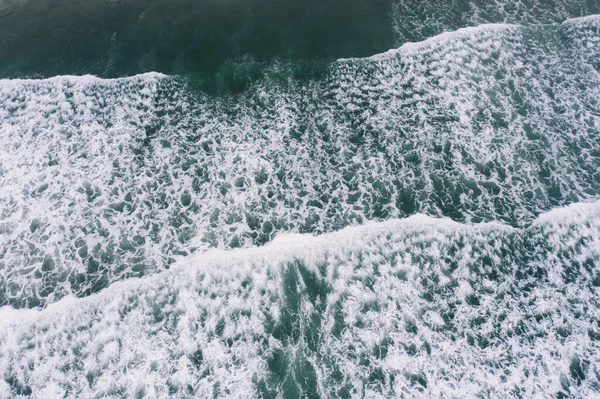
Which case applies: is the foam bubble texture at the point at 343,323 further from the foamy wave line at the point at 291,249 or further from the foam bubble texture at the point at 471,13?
the foam bubble texture at the point at 471,13

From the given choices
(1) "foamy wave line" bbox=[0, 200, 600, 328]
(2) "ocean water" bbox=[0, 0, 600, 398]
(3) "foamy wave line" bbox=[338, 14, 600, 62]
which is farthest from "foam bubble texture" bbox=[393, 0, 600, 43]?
(1) "foamy wave line" bbox=[0, 200, 600, 328]

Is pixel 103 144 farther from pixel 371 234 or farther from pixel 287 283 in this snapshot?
pixel 371 234

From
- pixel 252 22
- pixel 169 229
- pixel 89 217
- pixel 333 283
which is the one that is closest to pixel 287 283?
pixel 333 283

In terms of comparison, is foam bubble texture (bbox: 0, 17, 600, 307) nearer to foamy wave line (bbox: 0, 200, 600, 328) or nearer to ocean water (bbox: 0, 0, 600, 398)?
ocean water (bbox: 0, 0, 600, 398)

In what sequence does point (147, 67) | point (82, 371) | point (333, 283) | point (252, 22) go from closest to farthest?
point (82, 371)
point (333, 283)
point (147, 67)
point (252, 22)

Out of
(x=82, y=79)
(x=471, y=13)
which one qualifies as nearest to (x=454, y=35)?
(x=471, y=13)

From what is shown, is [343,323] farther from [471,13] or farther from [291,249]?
[471,13]
